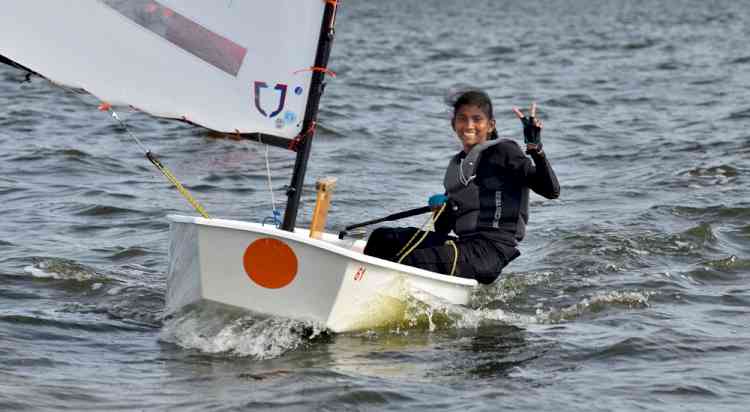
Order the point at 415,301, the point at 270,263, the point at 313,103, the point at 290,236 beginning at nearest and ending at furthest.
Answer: the point at 290,236 → the point at 270,263 → the point at 313,103 → the point at 415,301

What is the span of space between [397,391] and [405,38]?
1026 inches

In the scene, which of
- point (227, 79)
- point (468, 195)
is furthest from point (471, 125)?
point (227, 79)

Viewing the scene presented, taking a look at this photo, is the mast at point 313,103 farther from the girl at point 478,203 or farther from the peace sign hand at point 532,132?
the peace sign hand at point 532,132

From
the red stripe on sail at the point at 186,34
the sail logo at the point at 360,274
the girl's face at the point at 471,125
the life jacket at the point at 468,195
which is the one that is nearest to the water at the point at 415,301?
the sail logo at the point at 360,274

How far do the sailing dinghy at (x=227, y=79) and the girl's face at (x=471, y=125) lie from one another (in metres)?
0.99

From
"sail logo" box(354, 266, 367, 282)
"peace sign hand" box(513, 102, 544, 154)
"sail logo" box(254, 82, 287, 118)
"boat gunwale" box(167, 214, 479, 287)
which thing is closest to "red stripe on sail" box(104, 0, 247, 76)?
"sail logo" box(254, 82, 287, 118)

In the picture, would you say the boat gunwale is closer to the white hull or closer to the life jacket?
the white hull

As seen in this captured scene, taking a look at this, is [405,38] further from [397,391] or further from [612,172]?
[397,391]

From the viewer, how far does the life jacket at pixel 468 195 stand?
636 cm

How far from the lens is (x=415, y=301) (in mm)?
5941

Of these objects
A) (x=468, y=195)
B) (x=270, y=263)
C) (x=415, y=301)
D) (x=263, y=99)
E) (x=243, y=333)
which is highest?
(x=263, y=99)

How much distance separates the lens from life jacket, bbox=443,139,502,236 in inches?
250

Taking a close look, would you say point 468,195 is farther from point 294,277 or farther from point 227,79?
point 227,79

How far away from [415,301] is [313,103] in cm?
106
